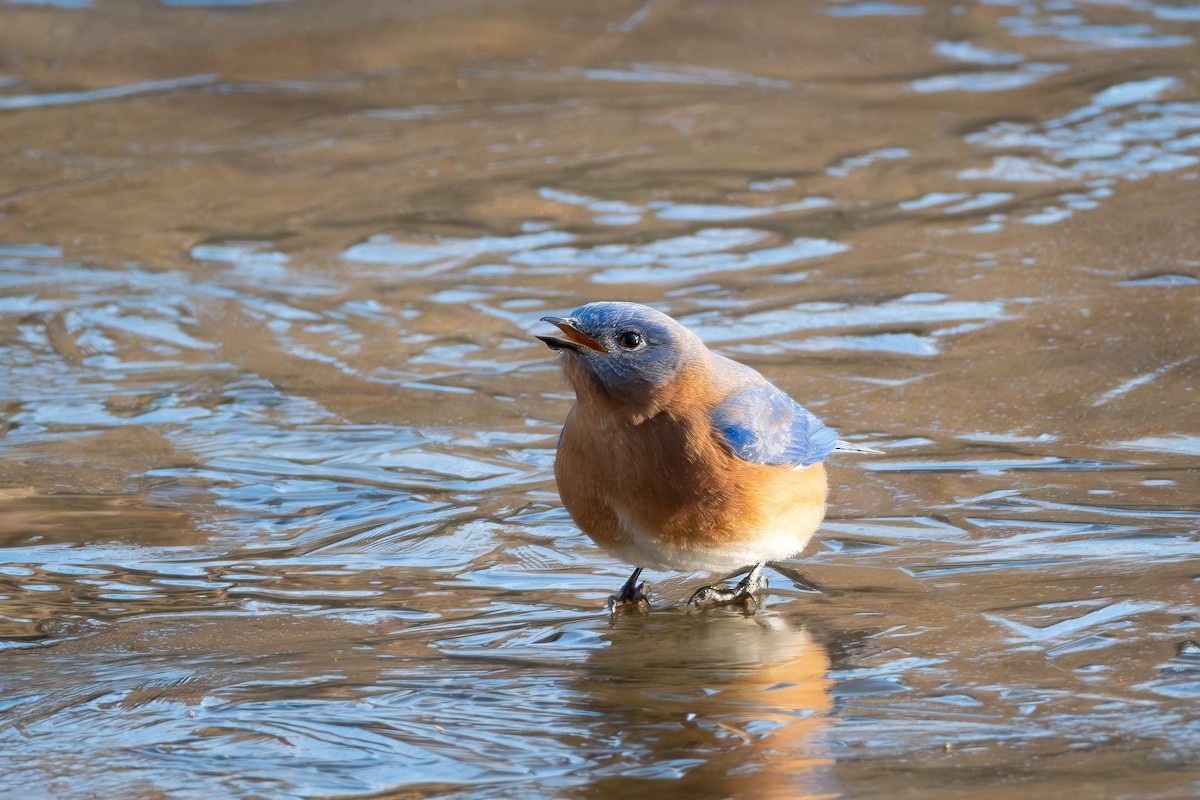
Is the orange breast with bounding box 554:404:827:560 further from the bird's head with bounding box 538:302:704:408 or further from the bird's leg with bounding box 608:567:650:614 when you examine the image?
the bird's leg with bounding box 608:567:650:614

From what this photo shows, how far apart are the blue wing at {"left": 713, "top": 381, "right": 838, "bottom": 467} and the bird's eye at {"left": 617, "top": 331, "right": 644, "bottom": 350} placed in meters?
0.32

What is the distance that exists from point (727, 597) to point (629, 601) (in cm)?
33

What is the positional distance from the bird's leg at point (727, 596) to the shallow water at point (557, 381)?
3.8 inches

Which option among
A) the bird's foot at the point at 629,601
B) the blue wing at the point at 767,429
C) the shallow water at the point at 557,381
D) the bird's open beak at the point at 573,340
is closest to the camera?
the shallow water at the point at 557,381

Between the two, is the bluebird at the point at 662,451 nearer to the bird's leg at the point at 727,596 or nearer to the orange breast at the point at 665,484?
the orange breast at the point at 665,484

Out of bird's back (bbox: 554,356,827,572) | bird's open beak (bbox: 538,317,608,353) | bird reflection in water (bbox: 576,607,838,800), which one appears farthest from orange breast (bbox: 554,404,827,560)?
bird reflection in water (bbox: 576,607,838,800)

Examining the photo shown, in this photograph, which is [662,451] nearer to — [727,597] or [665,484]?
[665,484]

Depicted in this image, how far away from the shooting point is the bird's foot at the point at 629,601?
5062 millimetres

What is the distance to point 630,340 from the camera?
15.3 ft

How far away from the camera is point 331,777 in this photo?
12.9ft

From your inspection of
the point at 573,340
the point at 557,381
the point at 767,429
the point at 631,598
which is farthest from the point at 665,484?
the point at 557,381

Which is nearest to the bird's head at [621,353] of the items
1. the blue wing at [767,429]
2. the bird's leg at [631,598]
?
the blue wing at [767,429]

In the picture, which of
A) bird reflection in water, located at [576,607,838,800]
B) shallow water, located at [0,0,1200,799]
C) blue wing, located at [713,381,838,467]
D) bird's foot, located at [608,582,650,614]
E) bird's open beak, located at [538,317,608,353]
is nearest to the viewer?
bird reflection in water, located at [576,607,838,800]

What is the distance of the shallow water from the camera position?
13.6 ft
